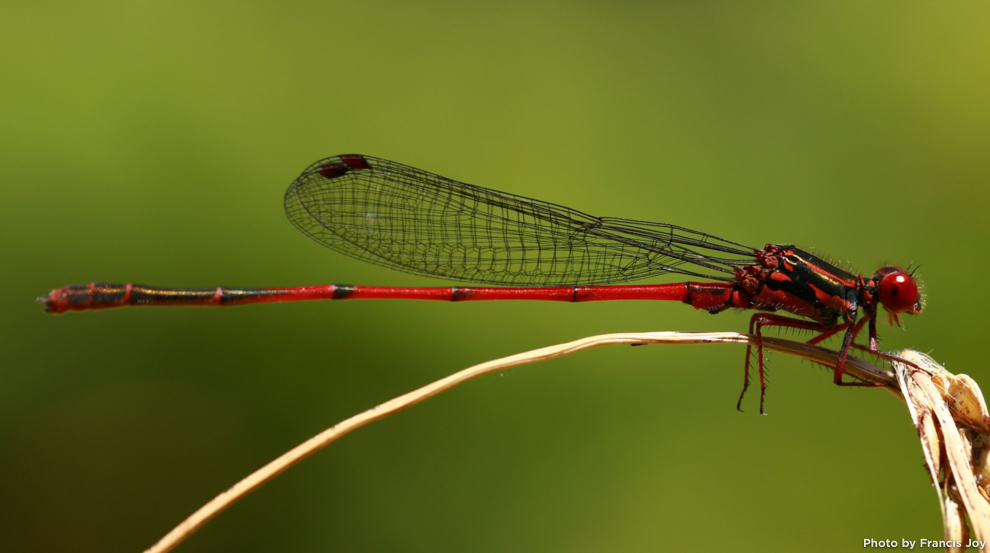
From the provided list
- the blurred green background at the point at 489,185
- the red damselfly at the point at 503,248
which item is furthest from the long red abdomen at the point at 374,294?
the blurred green background at the point at 489,185

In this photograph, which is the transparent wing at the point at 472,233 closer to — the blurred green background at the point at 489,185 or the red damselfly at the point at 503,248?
the red damselfly at the point at 503,248

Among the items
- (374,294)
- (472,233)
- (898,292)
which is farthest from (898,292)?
(374,294)

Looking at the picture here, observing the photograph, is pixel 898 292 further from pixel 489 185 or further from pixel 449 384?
pixel 489 185

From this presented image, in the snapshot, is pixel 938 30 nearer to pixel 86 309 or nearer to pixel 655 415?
pixel 655 415

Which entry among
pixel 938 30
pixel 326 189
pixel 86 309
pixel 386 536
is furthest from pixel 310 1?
pixel 938 30

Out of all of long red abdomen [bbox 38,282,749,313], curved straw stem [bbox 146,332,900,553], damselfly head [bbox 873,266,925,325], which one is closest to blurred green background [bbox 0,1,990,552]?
damselfly head [bbox 873,266,925,325]

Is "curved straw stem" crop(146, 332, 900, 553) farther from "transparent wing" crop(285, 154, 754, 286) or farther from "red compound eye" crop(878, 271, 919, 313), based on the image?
"transparent wing" crop(285, 154, 754, 286)
